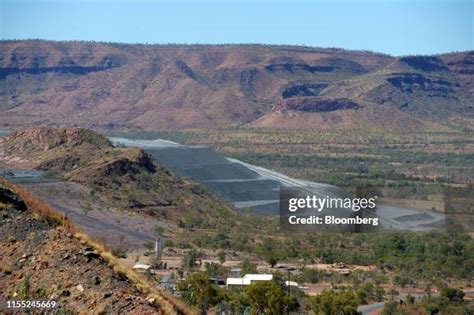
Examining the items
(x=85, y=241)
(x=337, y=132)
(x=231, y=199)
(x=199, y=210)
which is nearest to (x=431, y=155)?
(x=337, y=132)

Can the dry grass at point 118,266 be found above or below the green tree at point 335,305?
above

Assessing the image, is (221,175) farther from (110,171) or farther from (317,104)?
(317,104)

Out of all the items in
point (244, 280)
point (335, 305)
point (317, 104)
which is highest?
point (317, 104)

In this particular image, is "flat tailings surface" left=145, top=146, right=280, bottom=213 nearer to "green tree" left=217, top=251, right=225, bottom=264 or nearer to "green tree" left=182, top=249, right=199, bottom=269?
"green tree" left=217, top=251, right=225, bottom=264

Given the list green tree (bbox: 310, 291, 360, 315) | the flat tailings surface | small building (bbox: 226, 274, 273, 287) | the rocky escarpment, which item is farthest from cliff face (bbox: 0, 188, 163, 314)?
the rocky escarpment

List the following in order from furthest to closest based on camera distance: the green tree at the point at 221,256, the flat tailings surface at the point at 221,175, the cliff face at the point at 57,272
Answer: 1. the flat tailings surface at the point at 221,175
2. the green tree at the point at 221,256
3. the cliff face at the point at 57,272

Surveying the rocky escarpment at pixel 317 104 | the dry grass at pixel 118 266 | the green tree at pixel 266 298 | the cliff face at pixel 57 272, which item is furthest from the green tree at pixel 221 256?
the rocky escarpment at pixel 317 104

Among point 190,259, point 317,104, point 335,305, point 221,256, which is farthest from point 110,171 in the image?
point 317,104

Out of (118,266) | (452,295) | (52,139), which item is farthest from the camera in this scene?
(52,139)

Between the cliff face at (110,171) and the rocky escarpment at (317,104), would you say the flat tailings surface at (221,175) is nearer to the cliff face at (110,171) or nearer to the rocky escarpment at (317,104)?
the cliff face at (110,171)
